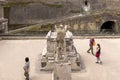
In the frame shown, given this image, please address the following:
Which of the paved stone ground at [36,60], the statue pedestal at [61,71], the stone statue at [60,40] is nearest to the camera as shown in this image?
the statue pedestal at [61,71]

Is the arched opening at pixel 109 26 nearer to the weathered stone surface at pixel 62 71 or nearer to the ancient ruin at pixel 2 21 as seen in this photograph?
the ancient ruin at pixel 2 21

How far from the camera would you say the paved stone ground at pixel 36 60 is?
1161 centimetres

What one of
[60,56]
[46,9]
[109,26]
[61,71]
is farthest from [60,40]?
[46,9]

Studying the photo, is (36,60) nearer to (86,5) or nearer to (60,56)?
(60,56)

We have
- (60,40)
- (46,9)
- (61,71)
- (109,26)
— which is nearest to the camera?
(61,71)

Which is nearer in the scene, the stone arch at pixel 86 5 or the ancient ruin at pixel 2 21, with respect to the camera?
the ancient ruin at pixel 2 21

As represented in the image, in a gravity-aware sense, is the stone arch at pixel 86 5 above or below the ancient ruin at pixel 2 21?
above

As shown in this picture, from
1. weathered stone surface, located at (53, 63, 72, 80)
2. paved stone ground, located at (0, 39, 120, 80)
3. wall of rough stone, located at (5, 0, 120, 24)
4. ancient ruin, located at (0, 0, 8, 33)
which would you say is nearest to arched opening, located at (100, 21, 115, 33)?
wall of rough stone, located at (5, 0, 120, 24)

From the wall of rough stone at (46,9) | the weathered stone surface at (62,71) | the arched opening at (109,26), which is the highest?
the wall of rough stone at (46,9)

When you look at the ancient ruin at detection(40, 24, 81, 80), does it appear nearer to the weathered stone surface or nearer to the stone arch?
the weathered stone surface

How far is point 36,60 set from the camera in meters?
13.6

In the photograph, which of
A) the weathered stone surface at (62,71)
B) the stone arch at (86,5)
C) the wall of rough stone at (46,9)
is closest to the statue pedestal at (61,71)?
the weathered stone surface at (62,71)

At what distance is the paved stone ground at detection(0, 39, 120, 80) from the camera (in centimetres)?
1161

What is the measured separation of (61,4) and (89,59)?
22.7 m
